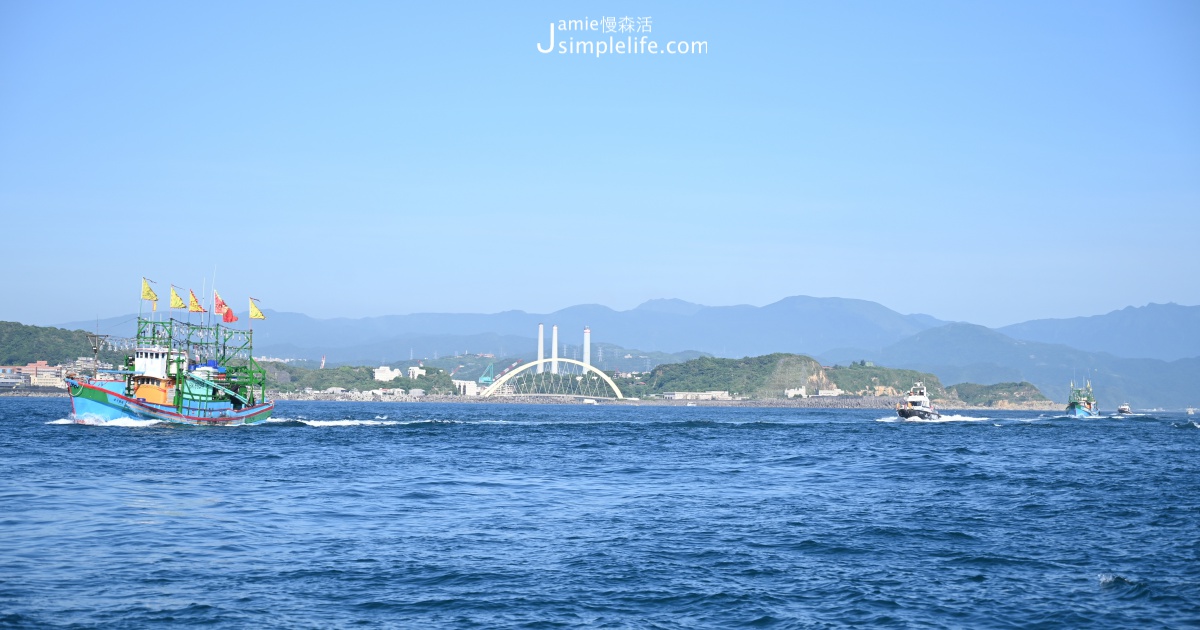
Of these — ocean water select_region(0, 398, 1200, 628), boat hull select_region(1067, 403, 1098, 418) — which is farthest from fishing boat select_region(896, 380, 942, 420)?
ocean water select_region(0, 398, 1200, 628)

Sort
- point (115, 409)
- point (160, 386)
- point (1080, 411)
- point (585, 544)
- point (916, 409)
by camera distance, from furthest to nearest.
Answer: point (1080, 411) < point (916, 409) < point (160, 386) < point (115, 409) < point (585, 544)

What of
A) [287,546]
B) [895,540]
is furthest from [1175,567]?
[287,546]

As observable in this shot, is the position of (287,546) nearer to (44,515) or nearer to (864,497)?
(44,515)

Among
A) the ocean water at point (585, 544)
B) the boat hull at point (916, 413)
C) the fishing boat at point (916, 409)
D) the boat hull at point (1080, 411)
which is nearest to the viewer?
the ocean water at point (585, 544)

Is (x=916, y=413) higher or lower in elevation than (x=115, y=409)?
lower

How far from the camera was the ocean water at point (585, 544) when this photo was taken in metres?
19.6

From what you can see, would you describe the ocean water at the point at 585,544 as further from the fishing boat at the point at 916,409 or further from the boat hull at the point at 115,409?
the fishing boat at the point at 916,409

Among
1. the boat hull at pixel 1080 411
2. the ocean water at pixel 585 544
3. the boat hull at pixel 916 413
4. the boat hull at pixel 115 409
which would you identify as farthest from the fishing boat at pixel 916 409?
the boat hull at pixel 115 409

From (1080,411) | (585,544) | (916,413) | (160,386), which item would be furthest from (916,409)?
(585,544)

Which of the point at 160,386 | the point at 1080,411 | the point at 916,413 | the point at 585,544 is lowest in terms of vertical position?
the point at 1080,411

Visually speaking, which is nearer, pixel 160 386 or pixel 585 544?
pixel 585 544

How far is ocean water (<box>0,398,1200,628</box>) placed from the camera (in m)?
19.6

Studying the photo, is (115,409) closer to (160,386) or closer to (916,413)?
(160,386)

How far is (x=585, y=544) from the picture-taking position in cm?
2692
